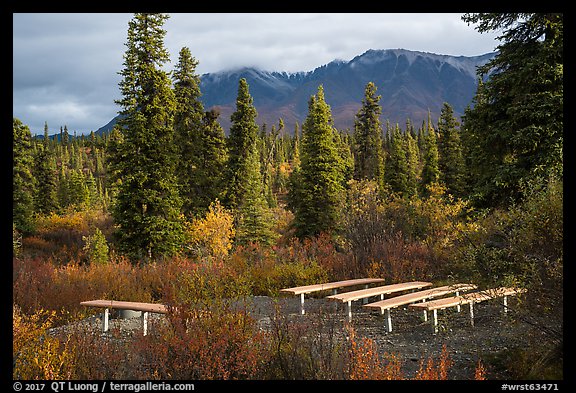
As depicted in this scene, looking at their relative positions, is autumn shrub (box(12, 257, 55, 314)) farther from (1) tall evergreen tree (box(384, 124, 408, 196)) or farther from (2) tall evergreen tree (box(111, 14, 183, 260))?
(1) tall evergreen tree (box(384, 124, 408, 196))

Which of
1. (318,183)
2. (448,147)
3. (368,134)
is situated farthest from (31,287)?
(368,134)

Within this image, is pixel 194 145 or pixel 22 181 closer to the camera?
pixel 194 145

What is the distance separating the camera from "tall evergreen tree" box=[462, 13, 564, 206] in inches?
435

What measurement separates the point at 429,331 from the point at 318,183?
21684 mm

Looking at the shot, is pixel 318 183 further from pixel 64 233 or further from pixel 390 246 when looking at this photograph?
pixel 64 233

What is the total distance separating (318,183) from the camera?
29141mm

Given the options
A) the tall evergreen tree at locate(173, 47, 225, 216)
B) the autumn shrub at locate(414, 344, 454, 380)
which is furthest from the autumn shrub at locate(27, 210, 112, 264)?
the autumn shrub at locate(414, 344, 454, 380)

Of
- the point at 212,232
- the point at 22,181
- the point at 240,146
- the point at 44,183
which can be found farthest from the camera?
the point at 44,183

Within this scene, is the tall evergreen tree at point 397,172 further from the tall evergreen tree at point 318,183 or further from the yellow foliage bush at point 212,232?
the yellow foliage bush at point 212,232

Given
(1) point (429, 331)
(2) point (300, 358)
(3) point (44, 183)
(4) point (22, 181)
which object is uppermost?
(3) point (44, 183)

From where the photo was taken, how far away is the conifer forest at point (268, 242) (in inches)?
194
